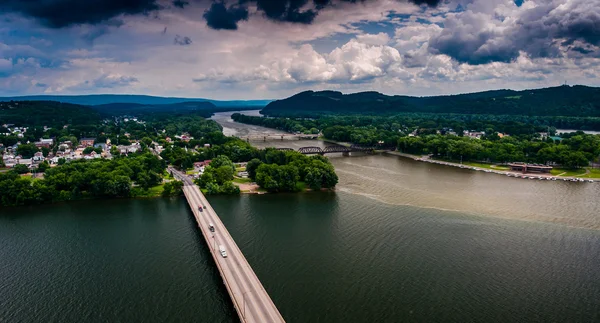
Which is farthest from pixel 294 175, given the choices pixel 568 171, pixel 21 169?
pixel 568 171

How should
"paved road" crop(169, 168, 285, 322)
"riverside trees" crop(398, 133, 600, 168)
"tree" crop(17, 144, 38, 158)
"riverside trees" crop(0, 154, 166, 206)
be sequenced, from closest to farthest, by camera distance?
1. "paved road" crop(169, 168, 285, 322)
2. "riverside trees" crop(0, 154, 166, 206)
3. "riverside trees" crop(398, 133, 600, 168)
4. "tree" crop(17, 144, 38, 158)

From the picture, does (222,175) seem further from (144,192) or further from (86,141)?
(86,141)

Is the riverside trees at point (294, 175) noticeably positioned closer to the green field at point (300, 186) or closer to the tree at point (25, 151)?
the green field at point (300, 186)

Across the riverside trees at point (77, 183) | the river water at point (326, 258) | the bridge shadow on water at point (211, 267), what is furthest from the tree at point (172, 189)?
the bridge shadow on water at point (211, 267)

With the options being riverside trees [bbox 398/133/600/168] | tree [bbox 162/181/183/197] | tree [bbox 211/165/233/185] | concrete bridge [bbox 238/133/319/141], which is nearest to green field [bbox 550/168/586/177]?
riverside trees [bbox 398/133/600/168]

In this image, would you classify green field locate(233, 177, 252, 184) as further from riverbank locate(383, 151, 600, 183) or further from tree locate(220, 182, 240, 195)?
riverbank locate(383, 151, 600, 183)
